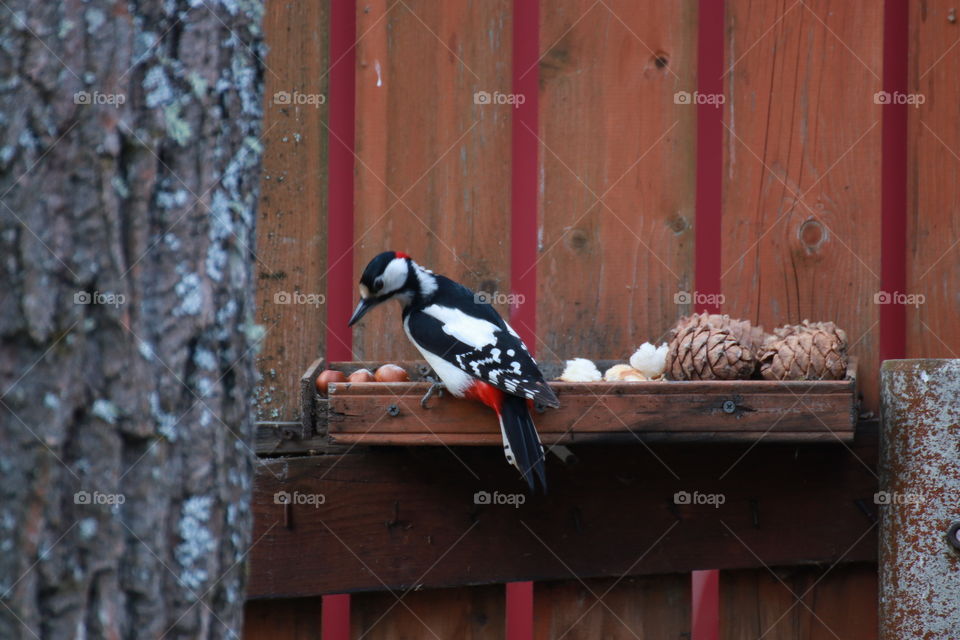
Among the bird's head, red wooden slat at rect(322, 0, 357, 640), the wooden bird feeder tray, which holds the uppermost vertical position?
red wooden slat at rect(322, 0, 357, 640)

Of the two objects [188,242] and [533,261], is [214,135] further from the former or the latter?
[533,261]

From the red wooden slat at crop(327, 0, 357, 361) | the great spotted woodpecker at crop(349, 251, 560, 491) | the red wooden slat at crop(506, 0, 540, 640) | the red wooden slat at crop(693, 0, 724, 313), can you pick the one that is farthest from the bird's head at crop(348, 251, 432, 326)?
the red wooden slat at crop(693, 0, 724, 313)

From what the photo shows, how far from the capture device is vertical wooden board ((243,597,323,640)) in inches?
121

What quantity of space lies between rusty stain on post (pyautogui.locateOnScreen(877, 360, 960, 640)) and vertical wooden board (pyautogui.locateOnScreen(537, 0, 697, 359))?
0.99 meters

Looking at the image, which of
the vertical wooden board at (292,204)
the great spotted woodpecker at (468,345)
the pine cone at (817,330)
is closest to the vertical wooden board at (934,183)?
the pine cone at (817,330)

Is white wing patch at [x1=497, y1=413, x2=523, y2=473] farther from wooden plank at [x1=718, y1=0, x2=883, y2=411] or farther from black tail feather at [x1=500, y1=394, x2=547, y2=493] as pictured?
wooden plank at [x1=718, y1=0, x2=883, y2=411]

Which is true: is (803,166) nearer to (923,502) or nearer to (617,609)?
(923,502)

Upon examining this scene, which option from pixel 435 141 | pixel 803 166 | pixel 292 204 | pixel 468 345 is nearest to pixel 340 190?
pixel 292 204

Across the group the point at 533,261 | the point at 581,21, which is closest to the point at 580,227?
the point at 533,261

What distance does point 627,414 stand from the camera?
2.54 metres

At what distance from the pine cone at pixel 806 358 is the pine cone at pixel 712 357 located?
5 centimetres

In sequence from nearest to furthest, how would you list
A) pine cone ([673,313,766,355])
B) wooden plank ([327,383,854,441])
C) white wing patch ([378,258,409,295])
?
wooden plank ([327,383,854,441])
pine cone ([673,313,766,355])
white wing patch ([378,258,409,295])

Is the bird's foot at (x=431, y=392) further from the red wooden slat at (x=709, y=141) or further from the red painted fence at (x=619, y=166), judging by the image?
the red wooden slat at (x=709, y=141)

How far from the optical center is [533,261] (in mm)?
3270
